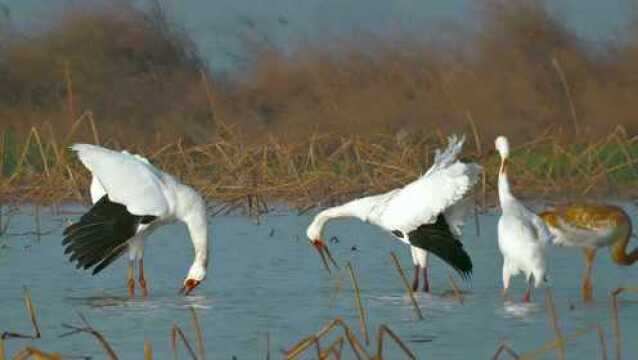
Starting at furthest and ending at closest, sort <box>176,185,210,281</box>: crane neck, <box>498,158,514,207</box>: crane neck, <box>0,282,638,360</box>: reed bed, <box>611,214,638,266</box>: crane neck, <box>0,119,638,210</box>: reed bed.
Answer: <box>0,119,638,210</box>: reed bed
<box>611,214,638,266</box>: crane neck
<box>176,185,210,281</box>: crane neck
<box>498,158,514,207</box>: crane neck
<box>0,282,638,360</box>: reed bed

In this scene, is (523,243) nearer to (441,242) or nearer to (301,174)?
(441,242)

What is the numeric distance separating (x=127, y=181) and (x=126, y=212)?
0.55ft

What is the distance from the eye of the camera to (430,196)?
30.2ft

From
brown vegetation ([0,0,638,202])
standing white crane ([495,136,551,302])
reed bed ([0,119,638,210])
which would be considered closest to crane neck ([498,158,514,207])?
standing white crane ([495,136,551,302])

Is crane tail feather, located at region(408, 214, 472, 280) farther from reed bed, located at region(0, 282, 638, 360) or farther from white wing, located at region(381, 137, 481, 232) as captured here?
reed bed, located at region(0, 282, 638, 360)

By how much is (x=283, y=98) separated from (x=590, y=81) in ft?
11.7

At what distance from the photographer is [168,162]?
1438cm

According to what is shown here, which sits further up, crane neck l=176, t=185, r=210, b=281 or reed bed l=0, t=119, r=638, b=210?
reed bed l=0, t=119, r=638, b=210

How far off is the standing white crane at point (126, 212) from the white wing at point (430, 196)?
1.09 meters

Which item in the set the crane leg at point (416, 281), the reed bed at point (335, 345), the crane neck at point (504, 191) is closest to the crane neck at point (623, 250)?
the crane neck at point (504, 191)

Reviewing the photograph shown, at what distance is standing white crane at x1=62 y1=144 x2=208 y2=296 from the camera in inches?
354

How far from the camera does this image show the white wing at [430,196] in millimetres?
9133

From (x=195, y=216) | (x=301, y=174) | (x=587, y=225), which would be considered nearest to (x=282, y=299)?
(x=195, y=216)

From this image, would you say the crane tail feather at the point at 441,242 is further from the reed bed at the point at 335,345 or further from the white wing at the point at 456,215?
the reed bed at the point at 335,345
